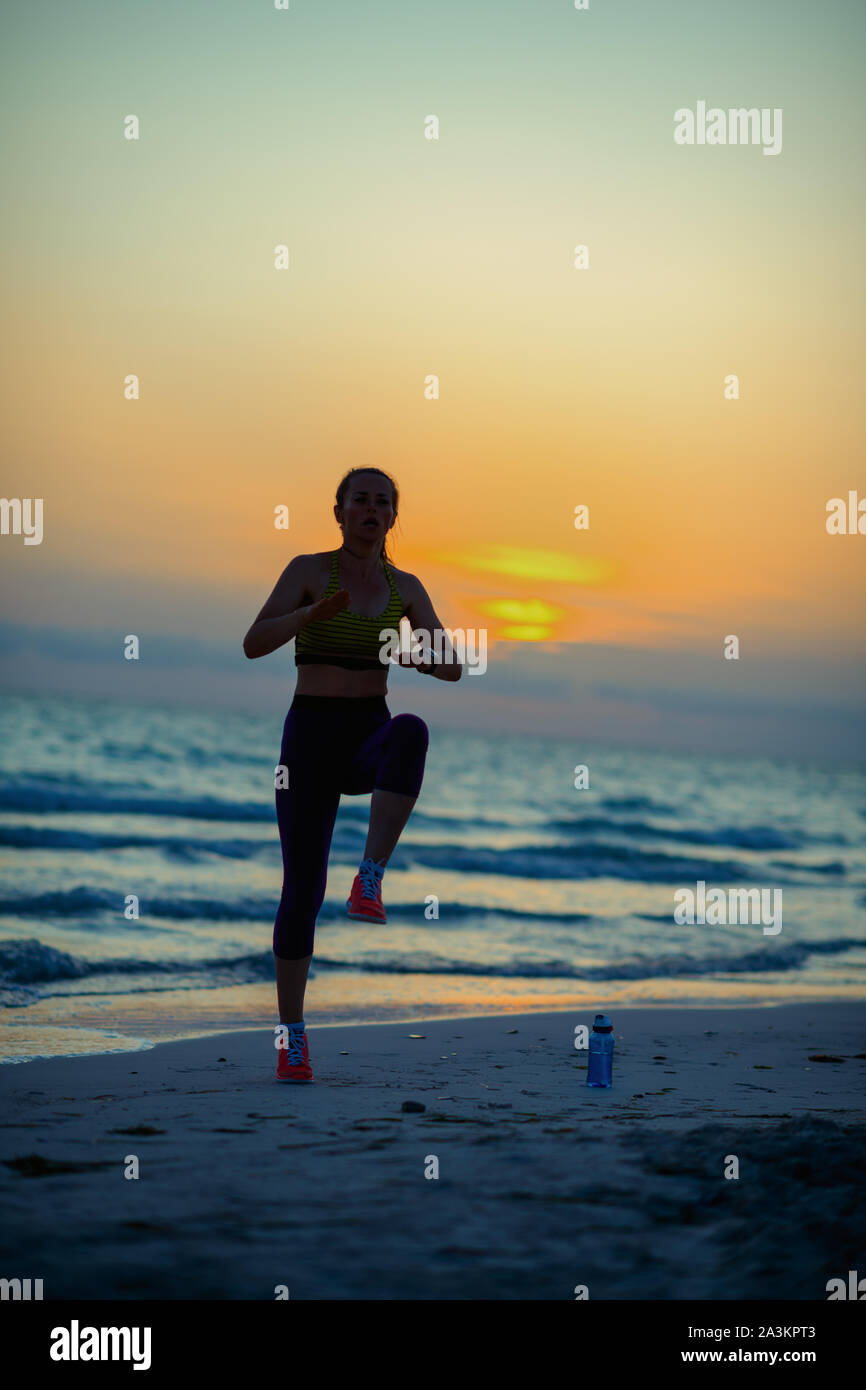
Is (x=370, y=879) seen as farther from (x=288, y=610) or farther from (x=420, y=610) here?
(x=420, y=610)

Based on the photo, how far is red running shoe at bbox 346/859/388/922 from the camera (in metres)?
4.73

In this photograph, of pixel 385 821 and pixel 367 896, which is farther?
pixel 385 821

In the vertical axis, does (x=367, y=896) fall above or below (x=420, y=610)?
below

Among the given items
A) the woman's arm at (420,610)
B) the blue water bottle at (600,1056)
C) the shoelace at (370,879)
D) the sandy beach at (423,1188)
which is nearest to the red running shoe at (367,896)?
the shoelace at (370,879)

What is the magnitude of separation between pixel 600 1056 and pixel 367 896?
1723 mm

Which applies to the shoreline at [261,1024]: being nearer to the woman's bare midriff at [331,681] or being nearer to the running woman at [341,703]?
the running woman at [341,703]

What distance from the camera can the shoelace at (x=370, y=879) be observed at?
4.79 m

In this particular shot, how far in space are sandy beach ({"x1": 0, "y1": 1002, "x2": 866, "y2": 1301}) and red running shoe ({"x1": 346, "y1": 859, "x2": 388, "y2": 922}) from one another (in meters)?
0.77

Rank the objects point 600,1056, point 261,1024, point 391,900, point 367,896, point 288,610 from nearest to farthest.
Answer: point 367,896
point 288,610
point 600,1056
point 261,1024
point 391,900

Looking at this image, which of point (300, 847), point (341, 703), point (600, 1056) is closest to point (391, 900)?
point (600, 1056)

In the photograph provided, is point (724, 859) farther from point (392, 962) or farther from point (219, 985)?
point (219, 985)

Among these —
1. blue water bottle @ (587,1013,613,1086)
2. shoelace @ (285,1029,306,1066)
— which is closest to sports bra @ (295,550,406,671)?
shoelace @ (285,1029,306,1066)

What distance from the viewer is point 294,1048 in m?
5.63
